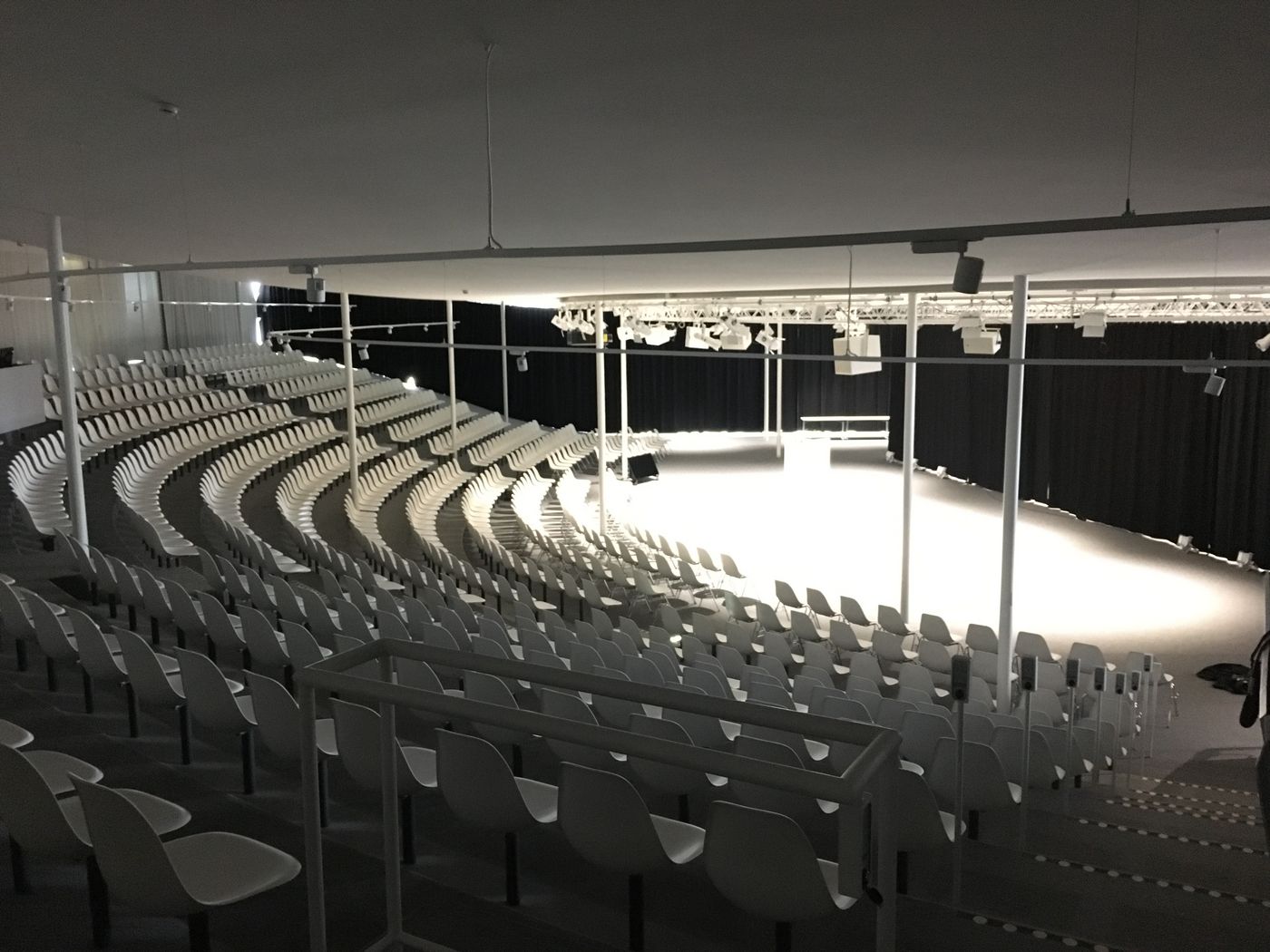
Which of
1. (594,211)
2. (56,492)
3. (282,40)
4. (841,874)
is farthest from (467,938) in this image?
(56,492)

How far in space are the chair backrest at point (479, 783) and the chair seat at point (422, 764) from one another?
0.34 metres

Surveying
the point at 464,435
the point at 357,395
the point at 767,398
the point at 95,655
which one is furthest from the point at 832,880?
the point at 767,398

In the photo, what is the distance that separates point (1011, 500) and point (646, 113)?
6.46 m

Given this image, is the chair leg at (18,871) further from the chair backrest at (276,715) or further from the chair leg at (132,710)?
the chair leg at (132,710)

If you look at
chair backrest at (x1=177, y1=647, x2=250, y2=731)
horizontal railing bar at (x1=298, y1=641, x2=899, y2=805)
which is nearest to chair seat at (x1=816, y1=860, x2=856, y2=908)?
horizontal railing bar at (x1=298, y1=641, x2=899, y2=805)

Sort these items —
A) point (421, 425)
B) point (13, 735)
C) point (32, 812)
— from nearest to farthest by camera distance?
point (32, 812) < point (13, 735) < point (421, 425)

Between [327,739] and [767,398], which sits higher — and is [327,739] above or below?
above

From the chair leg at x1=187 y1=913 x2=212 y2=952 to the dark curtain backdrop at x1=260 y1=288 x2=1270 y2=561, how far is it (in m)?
4.15

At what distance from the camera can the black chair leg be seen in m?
4.15

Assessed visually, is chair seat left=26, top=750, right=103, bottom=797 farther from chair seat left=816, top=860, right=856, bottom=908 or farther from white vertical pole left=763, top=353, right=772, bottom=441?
white vertical pole left=763, top=353, right=772, bottom=441

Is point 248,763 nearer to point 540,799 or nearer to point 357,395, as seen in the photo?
point 540,799

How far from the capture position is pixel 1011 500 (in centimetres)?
876

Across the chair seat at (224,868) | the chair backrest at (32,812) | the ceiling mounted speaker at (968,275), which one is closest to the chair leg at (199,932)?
the chair seat at (224,868)

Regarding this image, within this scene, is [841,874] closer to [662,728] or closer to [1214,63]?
[662,728]
